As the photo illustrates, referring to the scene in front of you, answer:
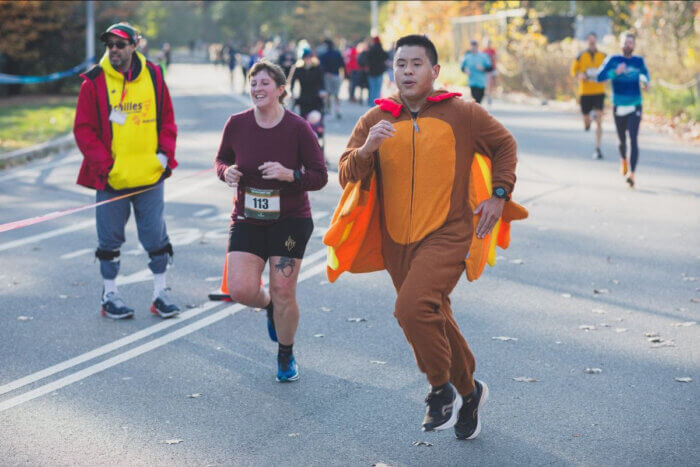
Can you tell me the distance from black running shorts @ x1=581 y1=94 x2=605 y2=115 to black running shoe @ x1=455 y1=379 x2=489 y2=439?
13660mm

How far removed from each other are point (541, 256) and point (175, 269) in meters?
3.37

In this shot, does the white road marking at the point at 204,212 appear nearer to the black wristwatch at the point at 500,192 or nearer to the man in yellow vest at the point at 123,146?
the man in yellow vest at the point at 123,146

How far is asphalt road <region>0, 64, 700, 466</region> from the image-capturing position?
5.21 meters

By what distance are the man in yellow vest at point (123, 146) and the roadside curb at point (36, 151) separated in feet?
32.9

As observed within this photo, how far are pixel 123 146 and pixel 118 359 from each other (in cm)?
157

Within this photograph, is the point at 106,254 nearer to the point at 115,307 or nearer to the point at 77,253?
the point at 115,307

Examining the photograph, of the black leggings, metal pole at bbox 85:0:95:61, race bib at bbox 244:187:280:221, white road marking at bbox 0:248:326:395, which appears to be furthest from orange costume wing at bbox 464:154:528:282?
metal pole at bbox 85:0:95:61

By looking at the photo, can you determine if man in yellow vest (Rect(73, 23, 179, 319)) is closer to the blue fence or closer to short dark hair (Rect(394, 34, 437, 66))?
short dark hair (Rect(394, 34, 437, 66))

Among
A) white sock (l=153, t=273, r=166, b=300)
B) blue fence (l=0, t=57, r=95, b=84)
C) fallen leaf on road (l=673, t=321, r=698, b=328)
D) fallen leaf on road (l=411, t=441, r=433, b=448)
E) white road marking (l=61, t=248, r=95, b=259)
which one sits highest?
blue fence (l=0, t=57, r=95, b=84)

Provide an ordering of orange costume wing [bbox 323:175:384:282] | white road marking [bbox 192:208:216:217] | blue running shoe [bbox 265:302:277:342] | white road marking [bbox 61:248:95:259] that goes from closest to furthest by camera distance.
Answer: orange costume wing [bbox 323:175:384:282] → blue running shoe [bbox 265:302:277:342] → white road marking [bbox 61:248:95:259] → white road marking [bbox 192:208:216:217]

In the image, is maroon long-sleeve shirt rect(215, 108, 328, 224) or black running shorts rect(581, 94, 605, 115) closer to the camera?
maroon long-sleeve shirt rect(215, 108, 328, 224)

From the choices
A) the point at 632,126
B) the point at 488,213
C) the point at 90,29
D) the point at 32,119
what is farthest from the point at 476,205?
the point at 90,29

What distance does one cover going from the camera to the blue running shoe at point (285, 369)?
6.27m

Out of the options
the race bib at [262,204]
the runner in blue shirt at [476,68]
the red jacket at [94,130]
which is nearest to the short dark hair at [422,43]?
the race bib at [262,204]
